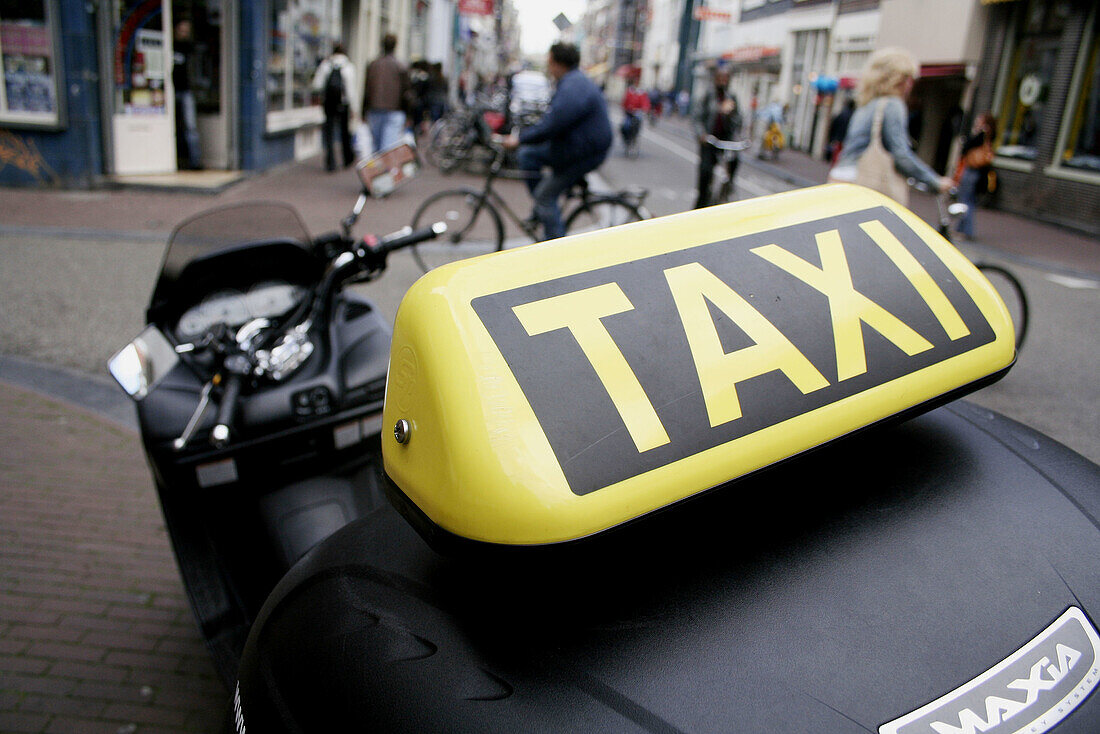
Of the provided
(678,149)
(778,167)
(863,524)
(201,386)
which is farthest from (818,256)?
(678,149)

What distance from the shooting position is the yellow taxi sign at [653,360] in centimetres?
84

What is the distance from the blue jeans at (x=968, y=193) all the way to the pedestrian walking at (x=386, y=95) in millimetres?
8017

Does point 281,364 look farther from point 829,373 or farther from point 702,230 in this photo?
point 829,373

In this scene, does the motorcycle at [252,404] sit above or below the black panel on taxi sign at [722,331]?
below

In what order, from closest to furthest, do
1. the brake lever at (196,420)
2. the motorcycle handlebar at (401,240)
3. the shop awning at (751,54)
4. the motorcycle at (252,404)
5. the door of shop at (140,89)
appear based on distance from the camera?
the brake lever at (196,420) → the motorcycle at (252,404) → the motorcycle handlebar at (401,240) → the door of shop at (140,89) → the shop awning at (751,54)

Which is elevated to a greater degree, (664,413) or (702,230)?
(702,230)

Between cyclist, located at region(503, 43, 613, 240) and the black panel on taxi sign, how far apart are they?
5090mm

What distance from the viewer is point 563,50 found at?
6.40 metres

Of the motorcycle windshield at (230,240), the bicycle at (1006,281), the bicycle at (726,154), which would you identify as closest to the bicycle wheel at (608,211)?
the bicycle at (1006,281)

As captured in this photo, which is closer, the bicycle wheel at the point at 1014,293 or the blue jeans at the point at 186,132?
the bicycle wheel at the point at 1014,293

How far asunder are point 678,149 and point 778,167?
160 inches

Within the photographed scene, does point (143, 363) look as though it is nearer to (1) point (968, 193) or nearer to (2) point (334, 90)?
(2) point (334, 90)

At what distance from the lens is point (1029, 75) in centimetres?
1477

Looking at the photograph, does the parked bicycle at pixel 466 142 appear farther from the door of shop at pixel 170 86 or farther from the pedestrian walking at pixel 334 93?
the door of shop at pixel 170 86
